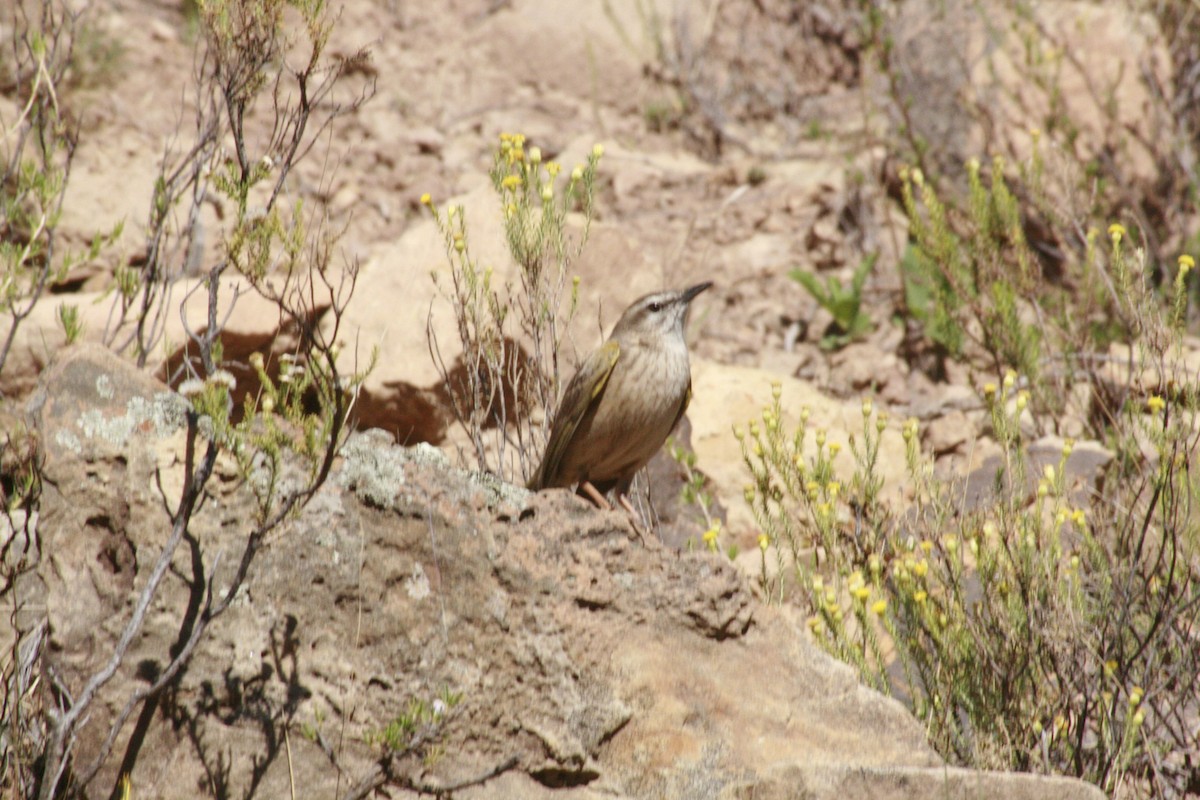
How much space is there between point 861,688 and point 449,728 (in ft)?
4.08

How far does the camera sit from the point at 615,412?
5434mm

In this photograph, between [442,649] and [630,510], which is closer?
[442,649]

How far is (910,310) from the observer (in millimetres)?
7992

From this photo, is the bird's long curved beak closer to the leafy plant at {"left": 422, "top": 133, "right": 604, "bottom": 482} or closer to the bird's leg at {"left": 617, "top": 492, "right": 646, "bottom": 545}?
the leafy plant at {"left": 422, "top": 133, "right": 604, "bottom": 482}

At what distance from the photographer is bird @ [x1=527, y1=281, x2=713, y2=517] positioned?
5402mm

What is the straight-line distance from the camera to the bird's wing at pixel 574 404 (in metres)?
5.35

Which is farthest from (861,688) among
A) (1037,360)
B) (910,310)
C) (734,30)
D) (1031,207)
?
(734,30)

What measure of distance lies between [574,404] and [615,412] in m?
0.18

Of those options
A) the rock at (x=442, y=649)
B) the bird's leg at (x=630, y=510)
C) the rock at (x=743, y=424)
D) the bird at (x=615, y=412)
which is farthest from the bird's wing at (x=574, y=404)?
the rock at (x=442, y=649)

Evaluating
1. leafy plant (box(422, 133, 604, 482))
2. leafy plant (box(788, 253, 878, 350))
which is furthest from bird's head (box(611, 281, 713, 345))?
leafy plant (box(788, 253, 878, 350))

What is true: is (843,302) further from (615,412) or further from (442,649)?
(442,649)

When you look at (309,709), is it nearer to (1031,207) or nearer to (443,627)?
(443,627)

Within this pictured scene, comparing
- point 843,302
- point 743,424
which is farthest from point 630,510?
point 843,302

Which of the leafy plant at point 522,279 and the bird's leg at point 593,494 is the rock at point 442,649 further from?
the bird's leg at point 593,494
